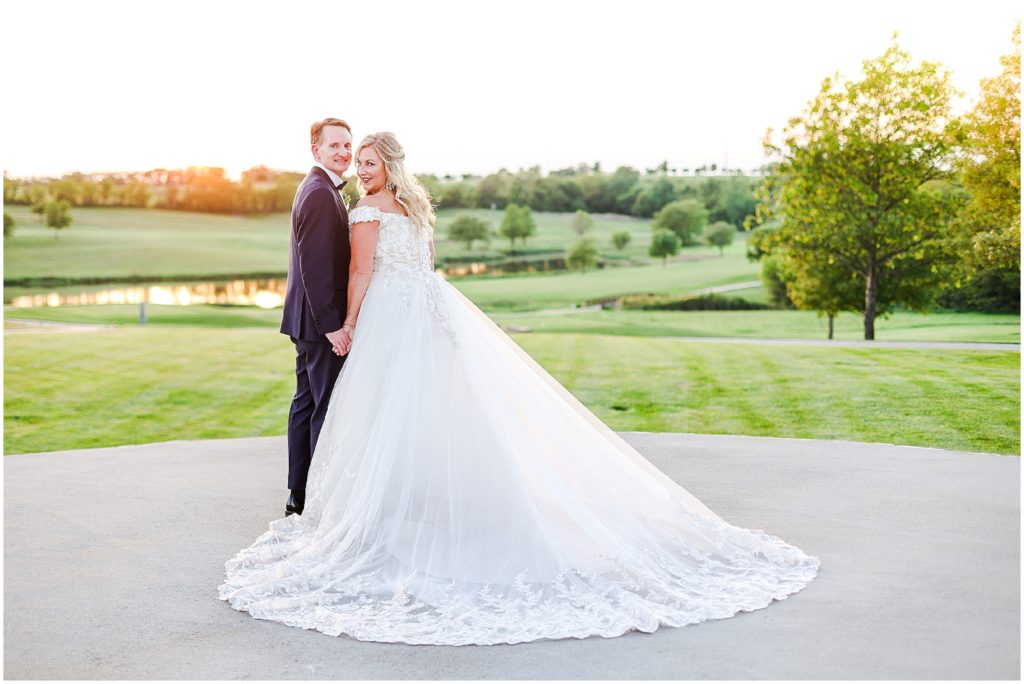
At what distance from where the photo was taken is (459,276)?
18062 mm

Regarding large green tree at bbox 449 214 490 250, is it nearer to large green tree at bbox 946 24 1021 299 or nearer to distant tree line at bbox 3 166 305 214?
distant tree line at bbox 3 166 305 214

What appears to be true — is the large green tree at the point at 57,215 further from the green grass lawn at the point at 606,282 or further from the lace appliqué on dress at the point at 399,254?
the lace appliqué on dress at the point at 399,254

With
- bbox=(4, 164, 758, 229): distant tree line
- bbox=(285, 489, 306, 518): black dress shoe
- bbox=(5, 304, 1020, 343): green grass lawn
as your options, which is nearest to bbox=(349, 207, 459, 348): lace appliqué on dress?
bbox=(285, 489, 306, 518): black dress shoe

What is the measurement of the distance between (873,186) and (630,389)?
5520 millimetres

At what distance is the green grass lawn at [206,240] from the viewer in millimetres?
17047

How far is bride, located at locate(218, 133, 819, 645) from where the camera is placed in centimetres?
372

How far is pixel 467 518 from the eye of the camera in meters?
4.10

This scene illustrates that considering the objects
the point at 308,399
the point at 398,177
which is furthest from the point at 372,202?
the point at 308,399

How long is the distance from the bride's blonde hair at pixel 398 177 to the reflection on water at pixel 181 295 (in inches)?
479

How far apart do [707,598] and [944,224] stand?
11152mm

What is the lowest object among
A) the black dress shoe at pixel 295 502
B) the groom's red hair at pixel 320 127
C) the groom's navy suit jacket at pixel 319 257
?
the black dress shoe at pixel 295 502

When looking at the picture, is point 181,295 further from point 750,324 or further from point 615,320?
point 750,324

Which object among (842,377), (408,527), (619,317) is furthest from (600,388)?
(408,527)

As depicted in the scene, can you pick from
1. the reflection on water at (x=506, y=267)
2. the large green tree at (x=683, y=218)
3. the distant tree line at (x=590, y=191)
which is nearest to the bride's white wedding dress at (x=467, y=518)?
the reflection on water at (x=506, y=267)
